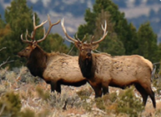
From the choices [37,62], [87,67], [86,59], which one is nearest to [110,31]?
[37,62]

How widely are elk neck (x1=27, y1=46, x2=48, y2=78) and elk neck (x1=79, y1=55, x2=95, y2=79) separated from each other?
155 cm

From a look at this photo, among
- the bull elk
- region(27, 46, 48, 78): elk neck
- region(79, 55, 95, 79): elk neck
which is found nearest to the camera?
region(79, 55, 95, 79): elk neck

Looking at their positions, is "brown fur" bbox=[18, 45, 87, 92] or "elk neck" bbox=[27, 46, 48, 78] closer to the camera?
"brown fur" bbox=[18, 45, 87, 92]

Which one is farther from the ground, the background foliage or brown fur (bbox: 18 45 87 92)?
brown fur (bbox: 18 45 87 92)

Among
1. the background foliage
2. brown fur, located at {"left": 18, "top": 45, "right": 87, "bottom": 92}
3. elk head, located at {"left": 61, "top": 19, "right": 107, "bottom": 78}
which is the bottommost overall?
the background foliage

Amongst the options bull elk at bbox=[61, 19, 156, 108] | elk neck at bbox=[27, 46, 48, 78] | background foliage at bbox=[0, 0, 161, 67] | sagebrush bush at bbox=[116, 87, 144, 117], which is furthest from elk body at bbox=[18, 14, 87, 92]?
background foliage at bbox=[0, 0, 161, 67]

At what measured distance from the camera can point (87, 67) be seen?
10891 millimetres

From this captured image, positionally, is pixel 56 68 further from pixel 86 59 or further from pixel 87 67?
pixel 86 59

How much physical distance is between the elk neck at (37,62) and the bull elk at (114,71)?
1395mm

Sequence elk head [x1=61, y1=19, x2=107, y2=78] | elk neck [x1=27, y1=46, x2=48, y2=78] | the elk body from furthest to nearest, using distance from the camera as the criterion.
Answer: elk neck [x1=27, y1=46, x2=48, y2=78] < the elk body < elk head [x1=61, y1=19, x2=107, y2=78]

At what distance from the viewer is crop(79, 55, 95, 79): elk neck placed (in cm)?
1081

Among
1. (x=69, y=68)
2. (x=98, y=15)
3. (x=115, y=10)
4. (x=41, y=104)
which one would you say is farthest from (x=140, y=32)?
(x=41, y=104)

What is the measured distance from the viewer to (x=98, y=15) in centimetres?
2869

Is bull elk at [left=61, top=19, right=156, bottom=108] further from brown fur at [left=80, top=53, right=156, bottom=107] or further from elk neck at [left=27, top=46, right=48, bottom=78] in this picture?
elk neck at [left=27, top=46, right=48, bottom=78]
